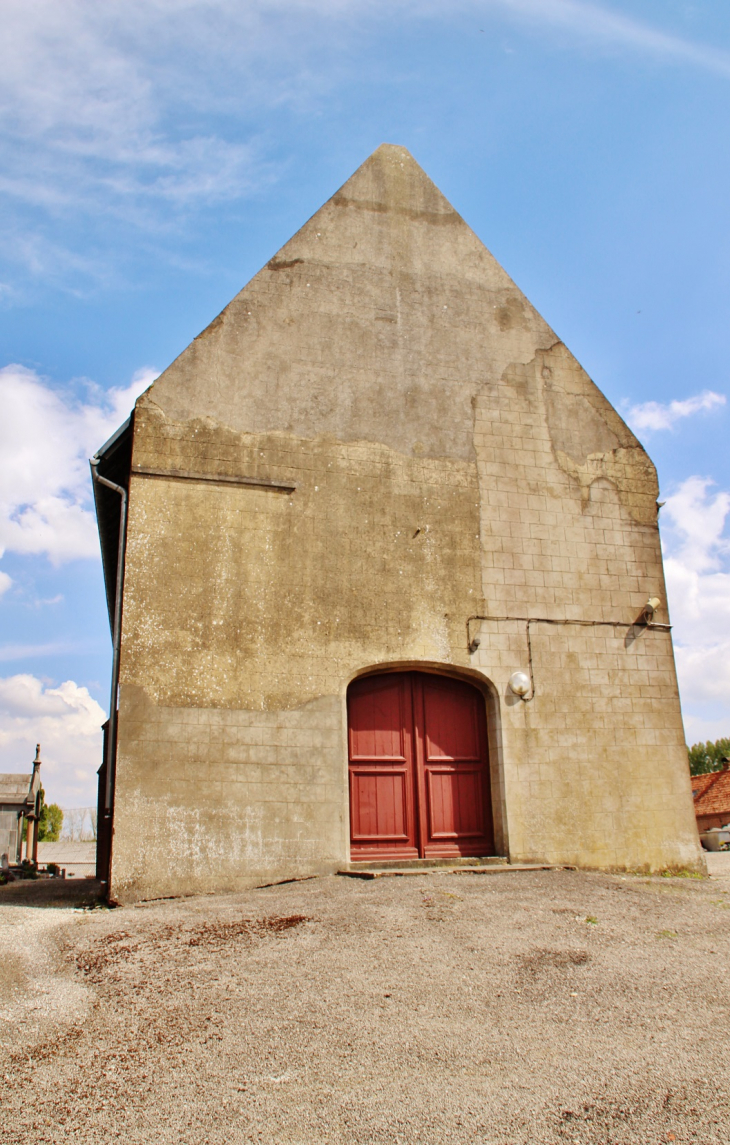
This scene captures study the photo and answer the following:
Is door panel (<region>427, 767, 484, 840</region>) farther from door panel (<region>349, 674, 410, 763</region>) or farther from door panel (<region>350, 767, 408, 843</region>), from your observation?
door panel (<region>349, 674, 410, 763</region>)

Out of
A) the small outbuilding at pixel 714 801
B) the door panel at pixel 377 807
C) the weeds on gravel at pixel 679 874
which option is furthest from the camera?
the small outbuilding at pixel 714 801

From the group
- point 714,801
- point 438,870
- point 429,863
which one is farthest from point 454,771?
point 714,801

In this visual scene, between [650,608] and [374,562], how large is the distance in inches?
141

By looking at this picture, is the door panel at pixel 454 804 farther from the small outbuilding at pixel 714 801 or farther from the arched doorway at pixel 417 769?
the small outbuilding at pixel 714 801

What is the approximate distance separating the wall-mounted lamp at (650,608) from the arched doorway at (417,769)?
93.3 inches

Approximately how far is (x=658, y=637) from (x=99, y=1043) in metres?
8.09

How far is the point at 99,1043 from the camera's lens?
4.47 m

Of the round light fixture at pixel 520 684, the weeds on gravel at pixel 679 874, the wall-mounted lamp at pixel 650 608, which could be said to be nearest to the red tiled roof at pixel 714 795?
the weeds on gravel at pixel 679 874

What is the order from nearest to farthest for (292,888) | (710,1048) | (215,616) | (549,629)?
(710,1048)
(292,888)
(215,616)
(549,629)

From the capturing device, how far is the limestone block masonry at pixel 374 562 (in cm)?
870

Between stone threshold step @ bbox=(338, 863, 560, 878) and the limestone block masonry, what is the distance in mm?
235

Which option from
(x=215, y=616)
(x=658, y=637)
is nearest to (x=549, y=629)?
(x=658, y=637)

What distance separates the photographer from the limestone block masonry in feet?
28.5

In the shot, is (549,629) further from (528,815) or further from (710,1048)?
(710,1048)
